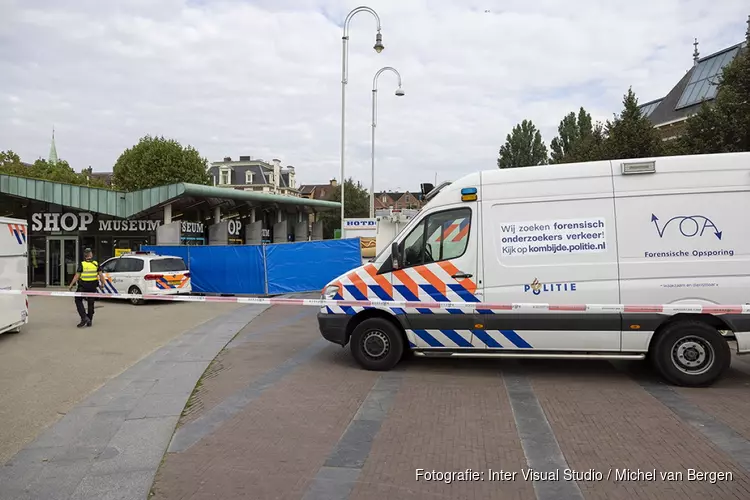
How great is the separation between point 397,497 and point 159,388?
13.8 feet

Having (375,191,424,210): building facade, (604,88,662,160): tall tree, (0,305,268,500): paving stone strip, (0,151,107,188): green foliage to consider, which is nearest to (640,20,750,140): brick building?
(604,88,662,160): tall tree

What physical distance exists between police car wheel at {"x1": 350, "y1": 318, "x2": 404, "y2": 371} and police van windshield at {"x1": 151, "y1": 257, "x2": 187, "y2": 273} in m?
11.7

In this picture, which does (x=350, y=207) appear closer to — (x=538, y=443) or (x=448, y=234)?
(x=448, y=234)

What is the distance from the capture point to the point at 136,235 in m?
25.7

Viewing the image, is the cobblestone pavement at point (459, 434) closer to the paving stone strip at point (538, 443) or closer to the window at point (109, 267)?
the paving stone strip at point (538, 443)

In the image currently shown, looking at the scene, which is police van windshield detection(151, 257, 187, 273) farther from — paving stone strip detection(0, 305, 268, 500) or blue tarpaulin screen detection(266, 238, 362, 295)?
paving stone strip detection(0, 305, 268, 500)

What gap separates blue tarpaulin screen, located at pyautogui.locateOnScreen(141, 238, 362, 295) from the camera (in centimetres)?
1919

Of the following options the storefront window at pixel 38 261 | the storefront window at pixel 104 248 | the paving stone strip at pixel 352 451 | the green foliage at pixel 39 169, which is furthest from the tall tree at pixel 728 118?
the green foliage at pixel 39 169

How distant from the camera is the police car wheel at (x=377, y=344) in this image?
24.8ft

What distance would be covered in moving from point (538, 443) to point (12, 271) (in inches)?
392

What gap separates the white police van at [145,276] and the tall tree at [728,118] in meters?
17.0

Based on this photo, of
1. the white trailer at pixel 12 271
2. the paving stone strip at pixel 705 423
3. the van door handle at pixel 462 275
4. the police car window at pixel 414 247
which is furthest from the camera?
the white trailer at pixel 12 271

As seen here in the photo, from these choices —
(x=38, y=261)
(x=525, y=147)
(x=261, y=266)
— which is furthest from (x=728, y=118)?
(x=525, y=147)

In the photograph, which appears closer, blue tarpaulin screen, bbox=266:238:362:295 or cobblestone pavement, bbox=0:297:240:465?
cobblestone pavement, bbox=0:297:240:465
